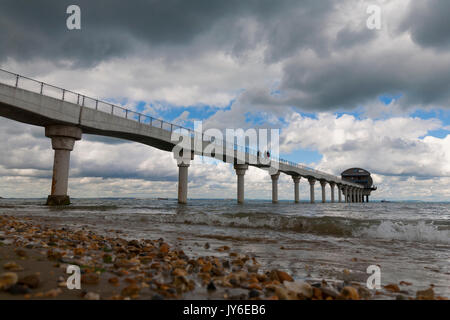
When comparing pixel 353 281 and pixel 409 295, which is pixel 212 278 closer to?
pixel 353 281

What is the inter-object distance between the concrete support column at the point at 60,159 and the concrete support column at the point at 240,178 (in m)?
32.3

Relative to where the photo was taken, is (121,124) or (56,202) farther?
(121,124)

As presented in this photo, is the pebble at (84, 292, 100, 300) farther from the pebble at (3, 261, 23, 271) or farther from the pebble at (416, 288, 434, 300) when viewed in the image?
the pebble at (416, 288, 434, 300)

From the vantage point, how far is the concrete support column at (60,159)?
25.1 meters

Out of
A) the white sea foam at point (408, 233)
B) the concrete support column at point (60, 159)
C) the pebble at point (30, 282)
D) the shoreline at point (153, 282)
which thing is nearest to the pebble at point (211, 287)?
the shoreline at point (153, 282)

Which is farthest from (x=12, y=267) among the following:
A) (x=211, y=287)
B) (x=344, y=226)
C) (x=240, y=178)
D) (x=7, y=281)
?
(x=240, y=178)

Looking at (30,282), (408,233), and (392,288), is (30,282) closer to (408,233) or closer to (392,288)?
(392,288)

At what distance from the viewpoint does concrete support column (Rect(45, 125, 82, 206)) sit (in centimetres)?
2511

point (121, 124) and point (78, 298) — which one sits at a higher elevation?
point (121, 124)

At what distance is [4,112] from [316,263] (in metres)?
26.9

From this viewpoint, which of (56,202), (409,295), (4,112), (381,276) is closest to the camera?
(409,295)

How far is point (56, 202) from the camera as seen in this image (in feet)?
82.4
